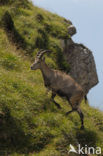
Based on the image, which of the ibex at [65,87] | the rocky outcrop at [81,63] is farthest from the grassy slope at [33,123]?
the rocky outcrop at [81,63]

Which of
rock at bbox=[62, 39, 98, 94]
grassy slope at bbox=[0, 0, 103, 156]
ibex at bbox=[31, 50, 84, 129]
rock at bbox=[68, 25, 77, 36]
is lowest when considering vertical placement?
grassy slope at bbox=[0, 0, 103, 156]

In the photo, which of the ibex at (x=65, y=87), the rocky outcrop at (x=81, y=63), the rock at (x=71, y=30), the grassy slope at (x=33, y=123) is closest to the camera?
the grassy slope at (x=33, y=123)

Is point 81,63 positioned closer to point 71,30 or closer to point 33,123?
point 71,30

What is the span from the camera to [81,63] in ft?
65.1

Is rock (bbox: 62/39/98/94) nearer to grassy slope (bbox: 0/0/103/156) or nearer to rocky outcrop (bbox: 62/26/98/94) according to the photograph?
rocky outcrop (bbox: 62/26/98/94)

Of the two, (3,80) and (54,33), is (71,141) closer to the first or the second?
(3,80)

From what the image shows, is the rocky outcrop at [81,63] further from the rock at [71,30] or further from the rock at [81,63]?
the rock at [71,30]

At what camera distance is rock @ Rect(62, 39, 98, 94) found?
64.3 feet

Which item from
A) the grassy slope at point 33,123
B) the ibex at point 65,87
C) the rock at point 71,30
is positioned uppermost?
the rock at point 71,30

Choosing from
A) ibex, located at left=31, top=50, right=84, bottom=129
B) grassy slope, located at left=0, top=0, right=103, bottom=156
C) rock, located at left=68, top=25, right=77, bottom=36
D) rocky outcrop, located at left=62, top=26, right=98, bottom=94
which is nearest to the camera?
grassy slope, located at left=0, top=0, right=103, bottom=156

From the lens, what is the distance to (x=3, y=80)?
10.2 metres

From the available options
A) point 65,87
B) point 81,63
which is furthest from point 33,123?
point 81,63

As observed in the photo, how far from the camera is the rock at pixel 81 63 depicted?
19.6 m

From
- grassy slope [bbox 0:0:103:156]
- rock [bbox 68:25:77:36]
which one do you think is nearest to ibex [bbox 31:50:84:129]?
grassy slope [bbox 0:0:103:156]
